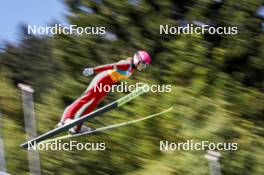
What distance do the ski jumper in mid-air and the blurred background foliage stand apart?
0.21 meters

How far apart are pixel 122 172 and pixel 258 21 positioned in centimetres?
350

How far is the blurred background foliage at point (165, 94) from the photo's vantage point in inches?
315

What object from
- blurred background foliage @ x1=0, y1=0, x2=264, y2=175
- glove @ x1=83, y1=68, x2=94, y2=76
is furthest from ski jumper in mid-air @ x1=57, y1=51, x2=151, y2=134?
blurred background foliage @ x1=0, y1=0, x2=264, y2=175

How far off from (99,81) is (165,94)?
111cm

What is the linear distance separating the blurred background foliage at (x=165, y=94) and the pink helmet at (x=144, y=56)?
0.37 ft

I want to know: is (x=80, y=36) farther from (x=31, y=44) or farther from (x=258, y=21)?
(x=31, y=44)

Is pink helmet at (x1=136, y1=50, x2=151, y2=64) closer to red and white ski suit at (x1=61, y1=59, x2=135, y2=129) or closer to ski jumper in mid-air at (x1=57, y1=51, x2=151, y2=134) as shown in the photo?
ski jumper in mid-air at (x1=57, y1=51, x2=151, y2=134)

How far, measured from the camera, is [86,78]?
10.3 m

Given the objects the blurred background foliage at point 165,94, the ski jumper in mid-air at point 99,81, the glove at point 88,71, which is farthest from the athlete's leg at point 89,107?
the glove at point 88,71

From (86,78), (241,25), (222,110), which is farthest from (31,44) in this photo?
(222,110)

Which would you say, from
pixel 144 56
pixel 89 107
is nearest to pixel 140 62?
pixel 144 56

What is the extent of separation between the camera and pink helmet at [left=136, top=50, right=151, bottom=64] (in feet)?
32.9

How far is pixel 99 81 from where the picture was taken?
29.9 ft

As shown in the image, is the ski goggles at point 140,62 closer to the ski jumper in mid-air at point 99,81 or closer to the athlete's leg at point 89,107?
the ski jumper in mid-air at point 99,81
